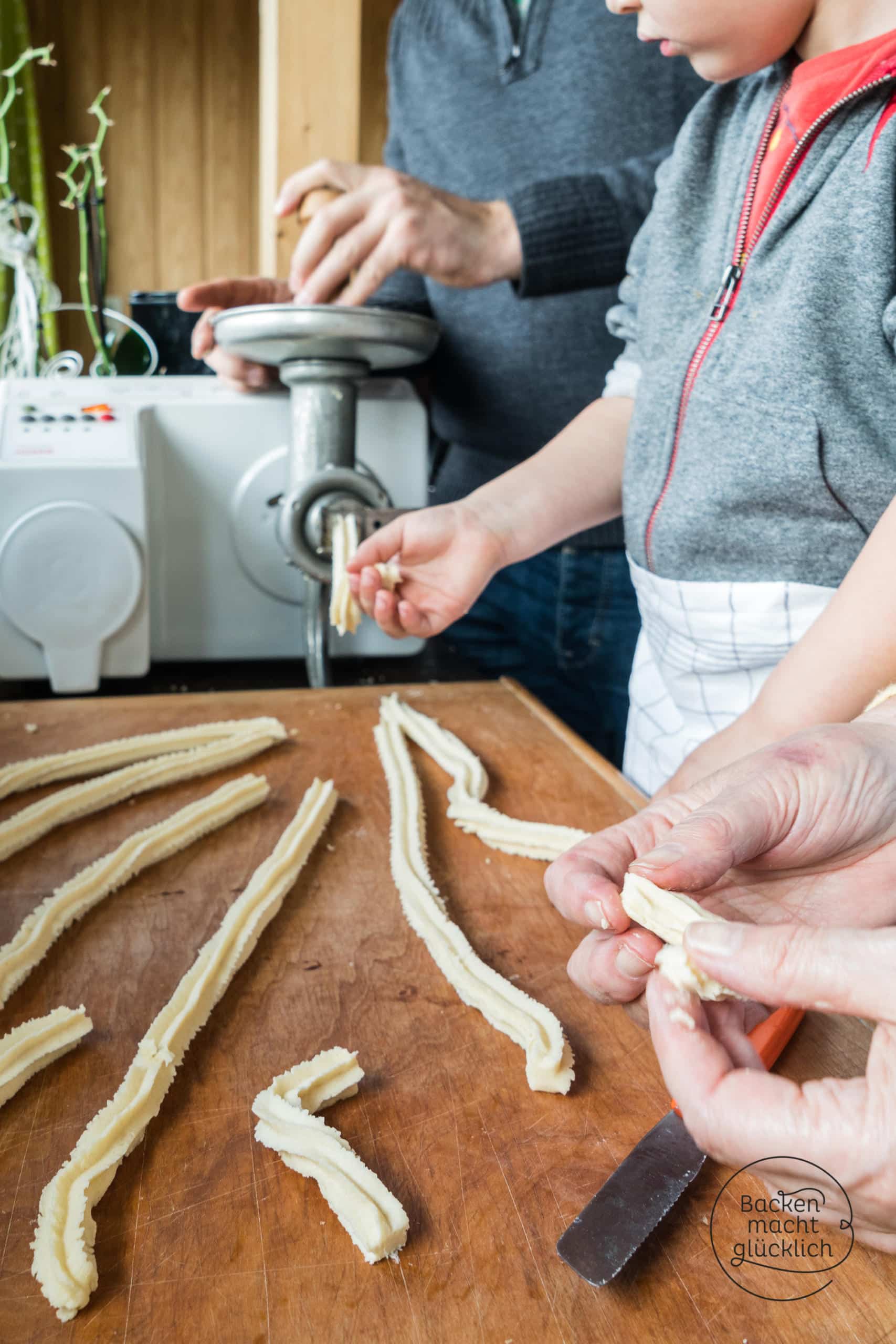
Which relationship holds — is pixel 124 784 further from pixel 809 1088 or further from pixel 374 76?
pixel 374 76

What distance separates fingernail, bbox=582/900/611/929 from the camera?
0.68 metres

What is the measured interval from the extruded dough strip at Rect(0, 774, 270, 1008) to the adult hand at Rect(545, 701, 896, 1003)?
51 centimetres

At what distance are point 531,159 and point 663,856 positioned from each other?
161 centimetres

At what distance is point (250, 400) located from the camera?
1.77 metres

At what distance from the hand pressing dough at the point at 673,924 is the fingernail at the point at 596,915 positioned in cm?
2

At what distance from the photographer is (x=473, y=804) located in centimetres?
125

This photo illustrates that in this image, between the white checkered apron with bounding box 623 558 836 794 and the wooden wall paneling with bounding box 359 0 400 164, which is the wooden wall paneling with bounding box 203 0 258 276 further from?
the white checkered apron with bounding box 623 558 836 794

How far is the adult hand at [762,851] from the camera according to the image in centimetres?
62

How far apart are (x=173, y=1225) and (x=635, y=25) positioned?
190 centimetres

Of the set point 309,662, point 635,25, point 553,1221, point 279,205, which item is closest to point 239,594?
point 309,662

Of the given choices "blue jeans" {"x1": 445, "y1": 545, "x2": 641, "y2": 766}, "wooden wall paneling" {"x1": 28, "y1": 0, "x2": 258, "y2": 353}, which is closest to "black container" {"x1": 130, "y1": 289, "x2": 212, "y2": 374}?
"blue jeans" {"x1": 445, "y1": 545, "x2": 641, "y2": 766}

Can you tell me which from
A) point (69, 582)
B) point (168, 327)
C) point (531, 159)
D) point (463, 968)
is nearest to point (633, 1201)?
point (463, 968)

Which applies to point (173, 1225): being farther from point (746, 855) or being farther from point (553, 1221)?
point (746, 855)

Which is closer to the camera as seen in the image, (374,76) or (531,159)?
(531,159)
